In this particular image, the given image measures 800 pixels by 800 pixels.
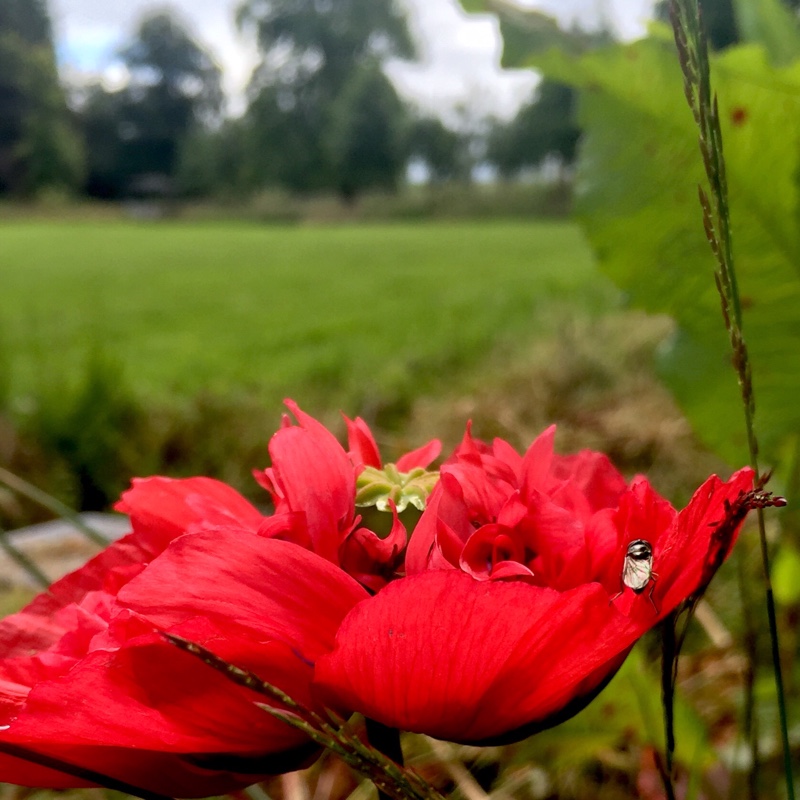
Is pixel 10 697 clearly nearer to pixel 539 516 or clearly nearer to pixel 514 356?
pixel 539 516

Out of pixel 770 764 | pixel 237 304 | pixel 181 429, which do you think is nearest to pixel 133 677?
pixel 770 764

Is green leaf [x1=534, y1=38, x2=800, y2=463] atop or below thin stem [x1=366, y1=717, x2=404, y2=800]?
atop

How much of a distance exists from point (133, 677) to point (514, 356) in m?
2.59

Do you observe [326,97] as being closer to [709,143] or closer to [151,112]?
[151,112]

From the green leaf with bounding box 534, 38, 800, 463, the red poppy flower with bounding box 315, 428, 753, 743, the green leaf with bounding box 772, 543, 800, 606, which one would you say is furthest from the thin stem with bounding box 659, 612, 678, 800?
the green leaf with bounding box 772, 543, 800, 606

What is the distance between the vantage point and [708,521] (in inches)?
6.9

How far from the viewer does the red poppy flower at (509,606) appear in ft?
0.52

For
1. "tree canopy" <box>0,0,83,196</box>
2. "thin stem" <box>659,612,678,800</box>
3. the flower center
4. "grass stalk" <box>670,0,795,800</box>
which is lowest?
"thin stem" <box>659,612,678,800</box>

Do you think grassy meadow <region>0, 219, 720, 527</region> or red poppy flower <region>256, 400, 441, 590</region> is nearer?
red poppy flower <region>256, 400, 441, 590</region>

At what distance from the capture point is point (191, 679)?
0.17 metres

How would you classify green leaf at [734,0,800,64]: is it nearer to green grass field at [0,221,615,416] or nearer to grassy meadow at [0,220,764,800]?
grassy meadow at [0,220,764,800]

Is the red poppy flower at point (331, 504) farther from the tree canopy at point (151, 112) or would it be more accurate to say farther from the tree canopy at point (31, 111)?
the tree canopy at point (151, 112)

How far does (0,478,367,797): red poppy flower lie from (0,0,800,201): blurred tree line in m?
14.7

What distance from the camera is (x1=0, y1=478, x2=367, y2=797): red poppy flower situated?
0.16 meters
